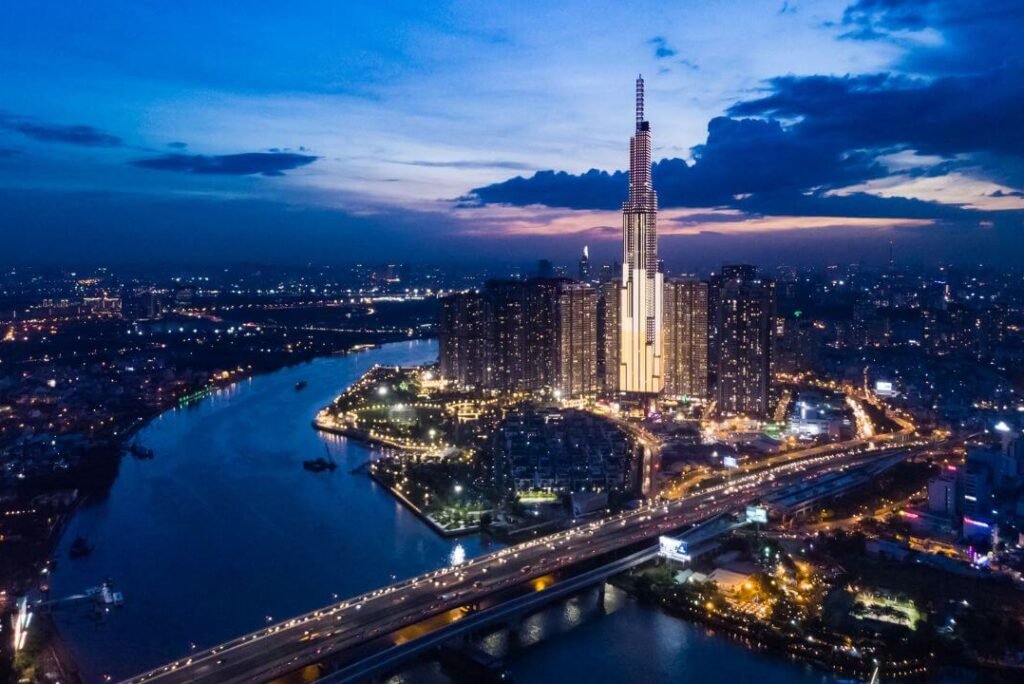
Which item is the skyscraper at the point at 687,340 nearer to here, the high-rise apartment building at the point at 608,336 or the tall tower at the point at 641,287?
the tall tower at the point at 641,287

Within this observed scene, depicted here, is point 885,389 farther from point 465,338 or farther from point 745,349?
point 465,338

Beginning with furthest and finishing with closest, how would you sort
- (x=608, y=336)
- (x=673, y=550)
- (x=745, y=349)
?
(x=608, y=336)
(x=745, y=349)
(x=673, y=550)

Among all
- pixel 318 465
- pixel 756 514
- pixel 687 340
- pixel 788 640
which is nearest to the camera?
pixel 788 640

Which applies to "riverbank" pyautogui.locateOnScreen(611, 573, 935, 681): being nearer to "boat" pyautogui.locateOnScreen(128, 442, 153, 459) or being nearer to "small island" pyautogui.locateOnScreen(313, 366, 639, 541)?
"small island" pyautogui.locateOnScreen(313, 366, 639, 541)

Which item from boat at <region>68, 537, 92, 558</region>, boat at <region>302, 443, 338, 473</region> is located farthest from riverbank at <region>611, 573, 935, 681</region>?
boat at <region>302, 443, 338, 473</region>

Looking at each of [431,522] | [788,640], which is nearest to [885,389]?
[431,522]

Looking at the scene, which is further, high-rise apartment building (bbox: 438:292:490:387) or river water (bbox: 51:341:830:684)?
high-rise apartment building (bbox: 438:292:490:387)

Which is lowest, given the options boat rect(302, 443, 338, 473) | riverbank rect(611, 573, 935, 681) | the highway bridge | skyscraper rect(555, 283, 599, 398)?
riverbank rect(611, 573, 935, 681)
